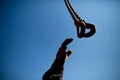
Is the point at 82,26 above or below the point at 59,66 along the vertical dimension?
above

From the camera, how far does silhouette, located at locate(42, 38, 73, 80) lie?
4.23m

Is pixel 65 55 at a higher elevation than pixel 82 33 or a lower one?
lower

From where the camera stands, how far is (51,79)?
420 centimetres

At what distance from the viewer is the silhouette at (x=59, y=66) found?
423cm

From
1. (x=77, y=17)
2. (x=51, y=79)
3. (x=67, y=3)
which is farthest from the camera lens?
(x=67, y=3)

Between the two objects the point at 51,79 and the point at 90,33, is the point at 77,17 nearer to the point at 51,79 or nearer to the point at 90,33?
the point at 90,33

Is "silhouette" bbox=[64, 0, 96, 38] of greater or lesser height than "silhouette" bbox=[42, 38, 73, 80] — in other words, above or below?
above

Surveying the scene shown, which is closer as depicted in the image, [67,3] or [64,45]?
[64,45]

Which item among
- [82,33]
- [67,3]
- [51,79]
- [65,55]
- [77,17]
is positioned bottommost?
[51,79]

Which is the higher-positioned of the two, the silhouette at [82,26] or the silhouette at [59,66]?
the silhouette at [82,26]

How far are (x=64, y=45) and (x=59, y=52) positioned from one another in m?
0.23

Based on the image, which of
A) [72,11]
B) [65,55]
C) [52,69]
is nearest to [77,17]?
[72,11]

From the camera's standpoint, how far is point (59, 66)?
438 centimetres

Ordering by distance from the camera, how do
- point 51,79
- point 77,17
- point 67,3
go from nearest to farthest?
point 51,79, point 77,17, point 67,3
